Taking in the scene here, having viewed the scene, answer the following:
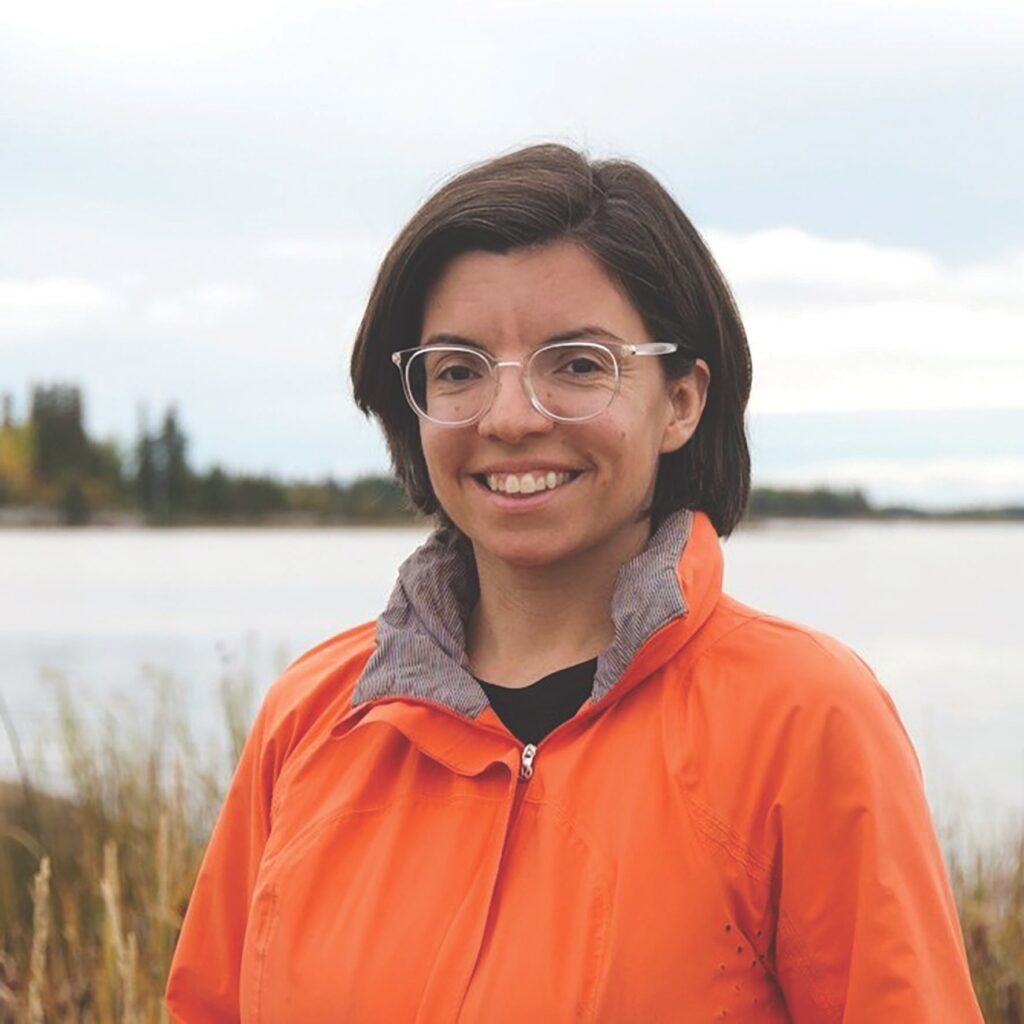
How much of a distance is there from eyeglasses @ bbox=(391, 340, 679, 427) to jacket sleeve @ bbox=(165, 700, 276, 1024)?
1.73 ft

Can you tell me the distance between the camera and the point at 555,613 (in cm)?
201

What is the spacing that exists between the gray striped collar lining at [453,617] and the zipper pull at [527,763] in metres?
0.10

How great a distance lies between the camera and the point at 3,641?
864 inches

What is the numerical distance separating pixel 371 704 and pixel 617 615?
35cm

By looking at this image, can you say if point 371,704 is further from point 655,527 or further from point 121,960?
point 121,960

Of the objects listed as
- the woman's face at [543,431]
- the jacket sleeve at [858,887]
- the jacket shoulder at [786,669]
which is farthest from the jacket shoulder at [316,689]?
the jacket sleeve at [858,887]

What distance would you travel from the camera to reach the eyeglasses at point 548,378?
1884 mm

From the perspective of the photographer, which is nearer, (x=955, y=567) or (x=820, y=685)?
(x=820, y=685)

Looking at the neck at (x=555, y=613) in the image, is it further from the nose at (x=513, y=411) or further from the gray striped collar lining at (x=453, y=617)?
the nose at (x=513, y=411)

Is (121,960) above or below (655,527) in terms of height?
below

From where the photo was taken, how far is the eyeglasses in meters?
1.88

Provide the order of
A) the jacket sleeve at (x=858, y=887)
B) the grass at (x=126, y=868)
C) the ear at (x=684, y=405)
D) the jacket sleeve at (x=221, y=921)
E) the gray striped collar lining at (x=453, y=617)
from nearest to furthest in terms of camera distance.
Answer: the jacket sleeve at (x=858, y=887) → the gray striped collar lining at (x=453, y=617) → the ear at (x=684, y=405) → the jacket sleeve at (x=221, y=921) → the grass at (x=126, y=868)

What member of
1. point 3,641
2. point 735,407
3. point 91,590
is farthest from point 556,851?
point 91,590

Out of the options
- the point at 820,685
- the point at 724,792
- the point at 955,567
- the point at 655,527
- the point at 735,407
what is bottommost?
the point at 955,567
